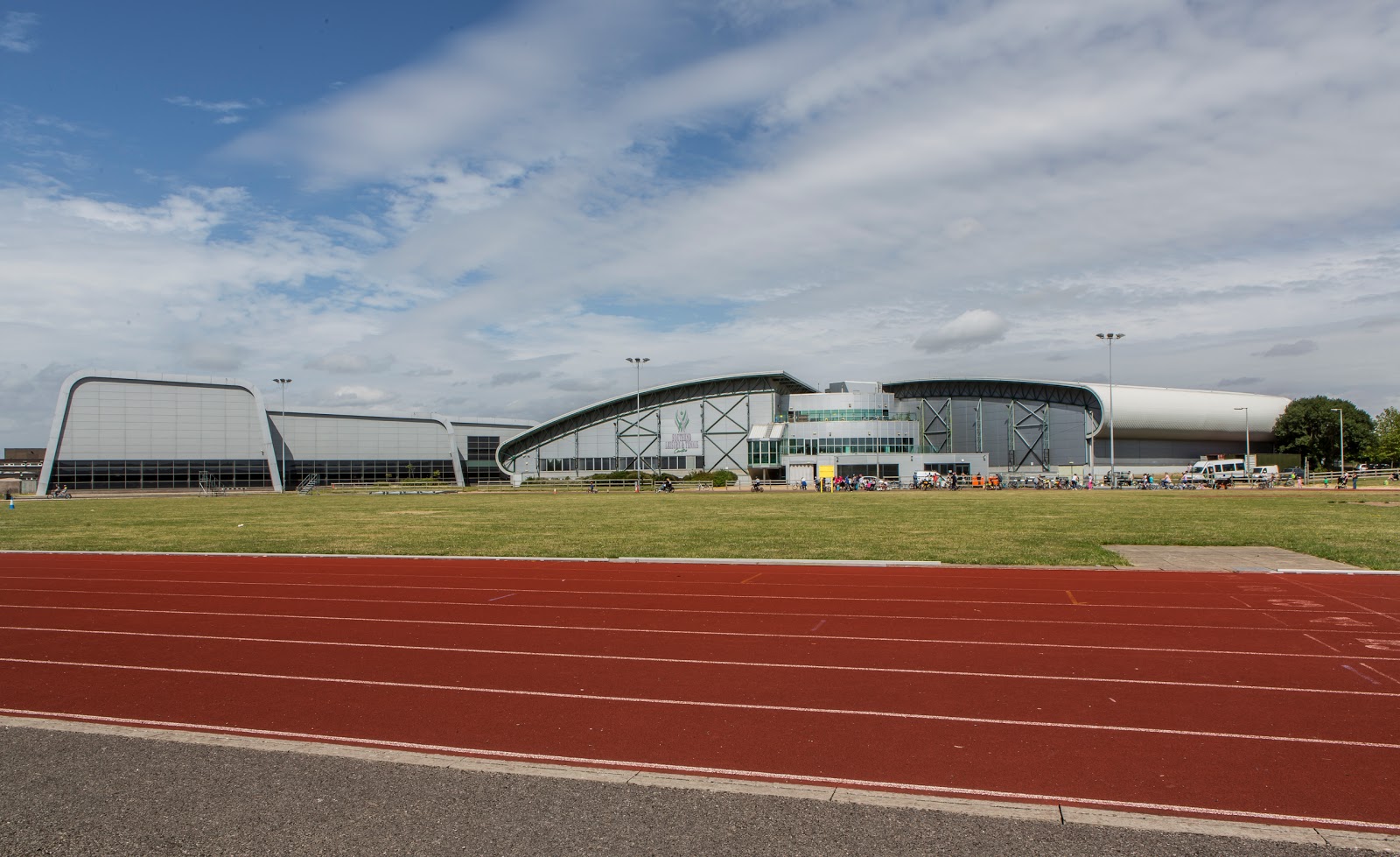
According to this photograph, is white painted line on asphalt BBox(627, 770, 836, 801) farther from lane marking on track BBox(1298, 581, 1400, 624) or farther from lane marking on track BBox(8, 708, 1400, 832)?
lane marking on track BBox(1298, 581, 1400, 624)

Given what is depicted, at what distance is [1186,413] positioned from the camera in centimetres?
9075

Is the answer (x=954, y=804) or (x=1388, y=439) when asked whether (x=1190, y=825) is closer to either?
(x=954, y=804)

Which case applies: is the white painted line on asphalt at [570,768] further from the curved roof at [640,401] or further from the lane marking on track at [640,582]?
the curved roof at [640,401]

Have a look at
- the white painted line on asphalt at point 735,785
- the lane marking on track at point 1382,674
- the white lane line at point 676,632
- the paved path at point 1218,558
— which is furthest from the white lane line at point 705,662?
the paved path at point 1218,558

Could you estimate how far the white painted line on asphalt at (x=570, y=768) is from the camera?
16.3ft

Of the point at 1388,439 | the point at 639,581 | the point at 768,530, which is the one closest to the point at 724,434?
the point at 768,530

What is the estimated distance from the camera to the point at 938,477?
75.4 metres

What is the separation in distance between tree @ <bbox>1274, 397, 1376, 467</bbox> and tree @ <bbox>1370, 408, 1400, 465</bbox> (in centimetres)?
94

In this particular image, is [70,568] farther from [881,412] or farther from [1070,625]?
[881,412]

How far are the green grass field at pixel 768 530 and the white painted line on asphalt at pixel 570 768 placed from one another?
37.5 feet

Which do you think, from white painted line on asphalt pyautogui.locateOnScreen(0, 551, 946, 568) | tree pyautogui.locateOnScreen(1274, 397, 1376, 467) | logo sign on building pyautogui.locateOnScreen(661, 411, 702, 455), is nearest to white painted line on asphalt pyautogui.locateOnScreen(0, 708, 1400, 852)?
white painted line on asphalt pyautogui.locateOnScreen(0, 551, 946, 568)

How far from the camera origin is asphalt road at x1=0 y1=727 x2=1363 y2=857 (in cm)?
469

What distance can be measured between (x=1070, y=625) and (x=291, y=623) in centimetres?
982

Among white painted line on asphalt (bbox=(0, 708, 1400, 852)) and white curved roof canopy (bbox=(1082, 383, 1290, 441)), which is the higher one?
white curved roof canopy (bbox=(1082, 383, 1290, 441))
